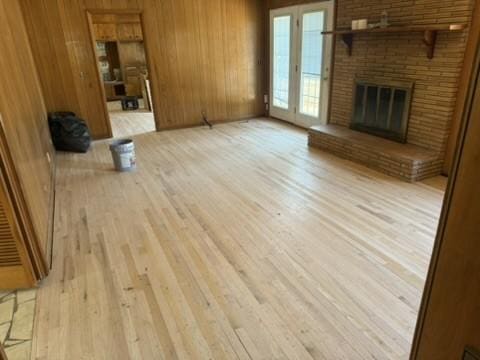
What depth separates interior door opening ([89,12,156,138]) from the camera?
8.53 m

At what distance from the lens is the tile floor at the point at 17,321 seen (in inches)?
67.8

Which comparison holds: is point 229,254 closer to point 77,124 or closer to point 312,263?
point 312,263

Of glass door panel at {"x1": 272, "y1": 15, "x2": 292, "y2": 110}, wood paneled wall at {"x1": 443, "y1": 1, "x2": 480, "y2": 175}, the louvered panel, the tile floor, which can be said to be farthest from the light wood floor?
glass door panel at {"x1": 272, "y1": 15, "x2": 292, "y2": 110}

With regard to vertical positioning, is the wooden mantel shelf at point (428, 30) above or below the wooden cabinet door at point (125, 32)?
below

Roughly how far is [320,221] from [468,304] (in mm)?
2026

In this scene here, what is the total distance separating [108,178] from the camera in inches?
155

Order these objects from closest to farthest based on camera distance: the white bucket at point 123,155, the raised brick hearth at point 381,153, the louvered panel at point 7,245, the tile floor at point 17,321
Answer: the tile floor at point 17,321, the louvered panel at point 7,245, the raised brick hearth at point 381,153, the white bucket at point 123,155

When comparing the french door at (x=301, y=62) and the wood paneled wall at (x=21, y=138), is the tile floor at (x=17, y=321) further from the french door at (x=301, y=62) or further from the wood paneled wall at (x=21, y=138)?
the french door at (x=301, y=62)

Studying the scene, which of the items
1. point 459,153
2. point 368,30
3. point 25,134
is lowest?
point 25,134

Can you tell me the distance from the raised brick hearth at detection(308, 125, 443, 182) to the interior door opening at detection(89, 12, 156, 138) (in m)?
4.95

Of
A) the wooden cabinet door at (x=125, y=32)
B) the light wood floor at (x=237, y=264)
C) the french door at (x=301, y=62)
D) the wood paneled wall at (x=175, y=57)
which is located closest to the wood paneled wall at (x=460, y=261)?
the light wood floor at (x=237, y=264)

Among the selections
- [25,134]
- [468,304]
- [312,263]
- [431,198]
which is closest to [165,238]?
[312,263]

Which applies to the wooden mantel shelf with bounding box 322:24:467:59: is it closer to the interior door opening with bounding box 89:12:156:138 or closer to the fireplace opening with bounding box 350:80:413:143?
the fireplace opening with bounding box 350:80:413:143

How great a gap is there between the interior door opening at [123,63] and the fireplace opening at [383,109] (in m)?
5.17
